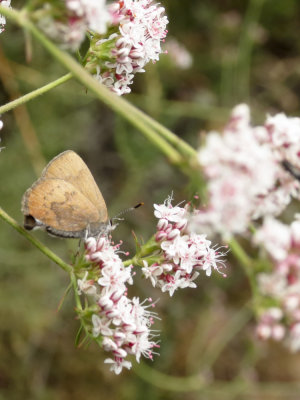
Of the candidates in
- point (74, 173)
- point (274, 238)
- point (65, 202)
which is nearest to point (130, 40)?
point (74, 173)

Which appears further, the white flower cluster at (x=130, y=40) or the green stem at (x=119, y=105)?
the white flower cluster at (x=130, y=40)

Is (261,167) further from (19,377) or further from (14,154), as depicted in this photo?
(19,377)

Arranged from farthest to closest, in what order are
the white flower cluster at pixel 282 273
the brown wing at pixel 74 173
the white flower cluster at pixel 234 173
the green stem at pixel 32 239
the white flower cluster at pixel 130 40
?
the brown wing at pixel 74 173 → the white flower cluster at pixel 130 40 → the green stem at pixel 32 239 → the white flower cluster at pixel 282 273 → the white flower cluster at pixel 234 173

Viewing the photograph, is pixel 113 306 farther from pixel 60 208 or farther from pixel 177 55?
pixel 177 55

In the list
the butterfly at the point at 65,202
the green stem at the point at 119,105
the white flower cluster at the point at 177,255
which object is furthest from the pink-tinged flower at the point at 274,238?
the butterfly at the point at 65,202

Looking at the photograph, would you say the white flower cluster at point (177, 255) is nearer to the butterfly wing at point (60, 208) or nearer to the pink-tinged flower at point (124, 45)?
the butterfly wing at point (60, 208)

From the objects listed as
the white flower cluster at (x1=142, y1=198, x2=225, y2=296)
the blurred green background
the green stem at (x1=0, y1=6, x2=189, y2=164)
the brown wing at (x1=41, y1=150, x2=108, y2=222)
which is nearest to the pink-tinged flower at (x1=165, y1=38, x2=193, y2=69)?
the blurred green background
